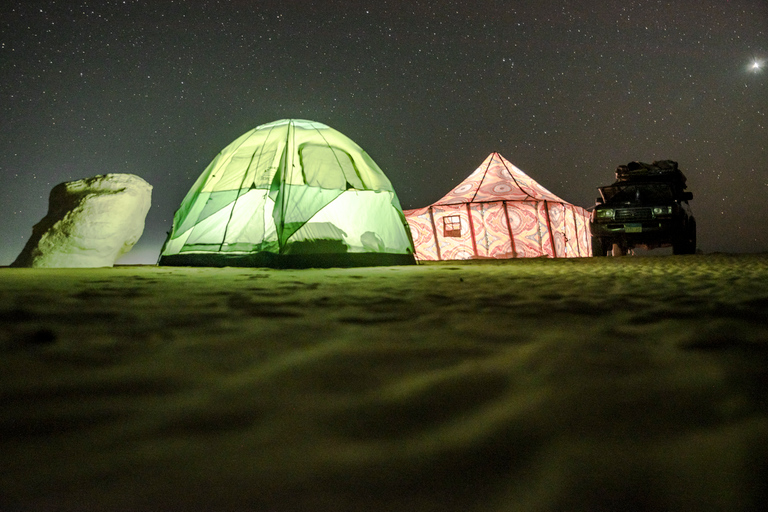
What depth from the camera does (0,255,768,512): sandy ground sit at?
468mm

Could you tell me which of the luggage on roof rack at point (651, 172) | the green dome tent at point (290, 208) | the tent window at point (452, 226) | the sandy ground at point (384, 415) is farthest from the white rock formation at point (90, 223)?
the luggage on roof rack at point (651, 172)

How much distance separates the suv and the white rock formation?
394 inches

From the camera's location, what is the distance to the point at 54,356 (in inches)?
37.8

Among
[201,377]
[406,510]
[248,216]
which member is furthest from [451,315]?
[248,216]

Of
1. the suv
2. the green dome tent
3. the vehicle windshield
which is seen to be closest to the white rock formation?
the green dome tent

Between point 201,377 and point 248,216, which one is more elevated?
point 248,216

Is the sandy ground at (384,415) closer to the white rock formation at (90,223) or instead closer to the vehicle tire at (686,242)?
the vehicle tire at (686,242)

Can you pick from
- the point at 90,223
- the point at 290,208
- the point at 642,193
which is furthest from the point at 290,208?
the point at 642,193

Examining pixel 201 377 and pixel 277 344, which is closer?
pixel 201 377

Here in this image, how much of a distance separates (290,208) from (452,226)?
6.06m

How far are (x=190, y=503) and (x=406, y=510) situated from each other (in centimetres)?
23

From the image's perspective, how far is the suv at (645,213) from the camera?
721cm

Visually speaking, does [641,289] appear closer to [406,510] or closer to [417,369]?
[417,369]

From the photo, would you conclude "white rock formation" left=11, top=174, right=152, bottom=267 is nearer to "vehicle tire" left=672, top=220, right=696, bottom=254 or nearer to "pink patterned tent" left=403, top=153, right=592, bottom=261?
"pink patterned tent" left=403, top=153, right=592, bottom=261
